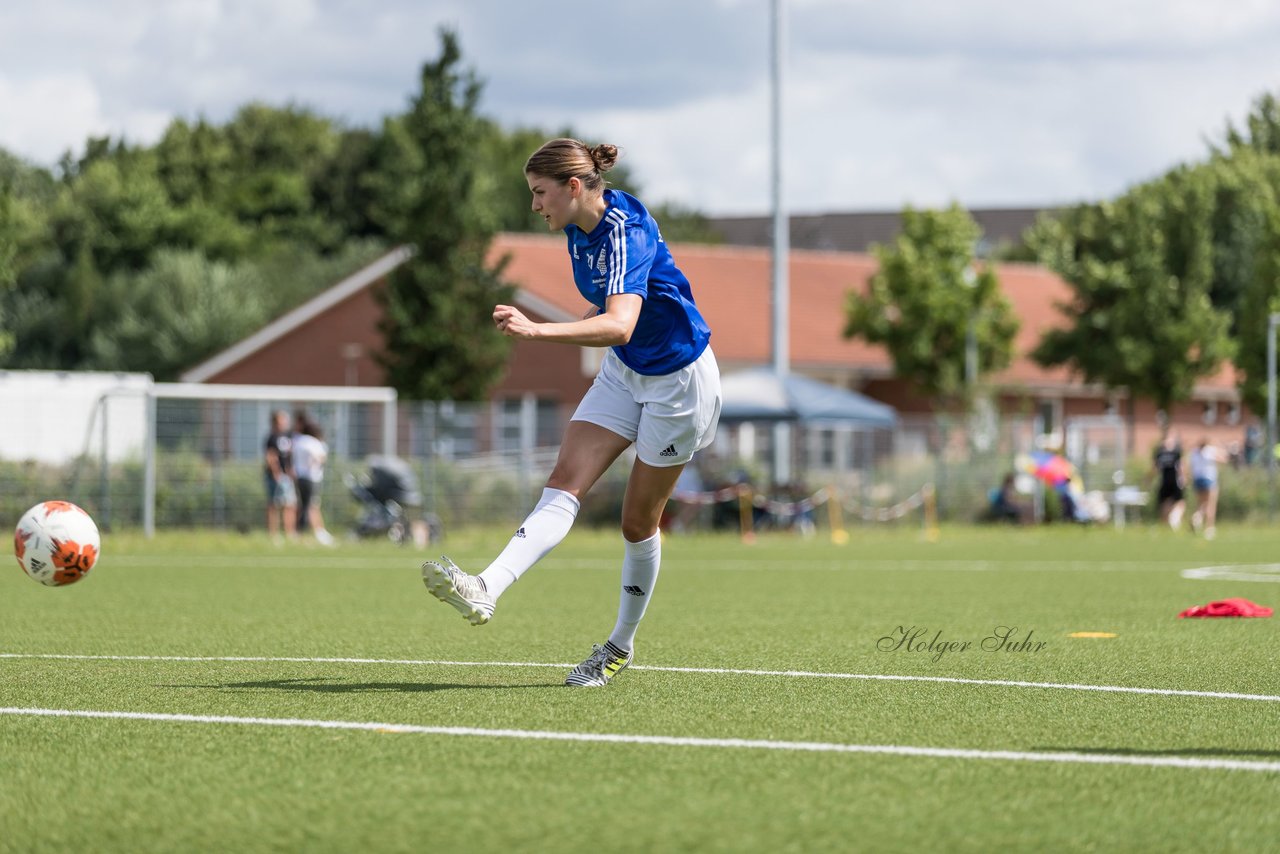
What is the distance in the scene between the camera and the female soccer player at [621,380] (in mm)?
7098

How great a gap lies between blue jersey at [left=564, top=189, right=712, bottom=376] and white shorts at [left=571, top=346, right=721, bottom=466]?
0.23 feet

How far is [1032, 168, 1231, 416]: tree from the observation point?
44.8 metres

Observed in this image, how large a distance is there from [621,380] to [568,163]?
36.7 inches

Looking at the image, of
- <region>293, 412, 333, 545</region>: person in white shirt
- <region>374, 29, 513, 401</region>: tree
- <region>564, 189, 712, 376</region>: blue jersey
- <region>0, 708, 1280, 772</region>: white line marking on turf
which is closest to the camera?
<region>0, 708, 1280, 772</region>: white line marking on turf

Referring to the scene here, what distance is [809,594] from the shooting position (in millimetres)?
14734

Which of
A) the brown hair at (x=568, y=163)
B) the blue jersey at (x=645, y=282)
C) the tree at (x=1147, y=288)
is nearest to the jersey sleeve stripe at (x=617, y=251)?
the blue jersey at (x=645, y=282)

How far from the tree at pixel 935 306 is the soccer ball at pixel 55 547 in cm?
3883

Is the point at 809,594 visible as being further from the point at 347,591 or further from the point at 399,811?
the point at 399,811

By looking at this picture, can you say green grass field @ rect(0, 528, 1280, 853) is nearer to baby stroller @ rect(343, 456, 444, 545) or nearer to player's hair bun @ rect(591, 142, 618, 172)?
player's hair bun @ rect(591, 142, 618, 172)

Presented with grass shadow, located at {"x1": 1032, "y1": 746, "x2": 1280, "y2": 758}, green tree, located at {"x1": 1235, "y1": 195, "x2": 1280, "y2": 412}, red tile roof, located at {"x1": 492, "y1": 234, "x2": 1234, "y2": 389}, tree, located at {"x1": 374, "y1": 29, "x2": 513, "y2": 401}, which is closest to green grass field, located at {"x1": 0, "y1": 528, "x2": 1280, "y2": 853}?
grass shadow, located at {"x1": 1032, "y1": 746, "x2": 1280, "y2": 758}

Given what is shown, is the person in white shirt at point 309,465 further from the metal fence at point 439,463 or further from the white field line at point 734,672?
the white field line at point 734,672

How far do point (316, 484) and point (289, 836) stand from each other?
68.1 ft

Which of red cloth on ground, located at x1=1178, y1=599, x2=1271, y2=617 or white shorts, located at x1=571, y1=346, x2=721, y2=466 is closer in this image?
white shorts, located at x1=571, y1=346, x2=721, y2=466
